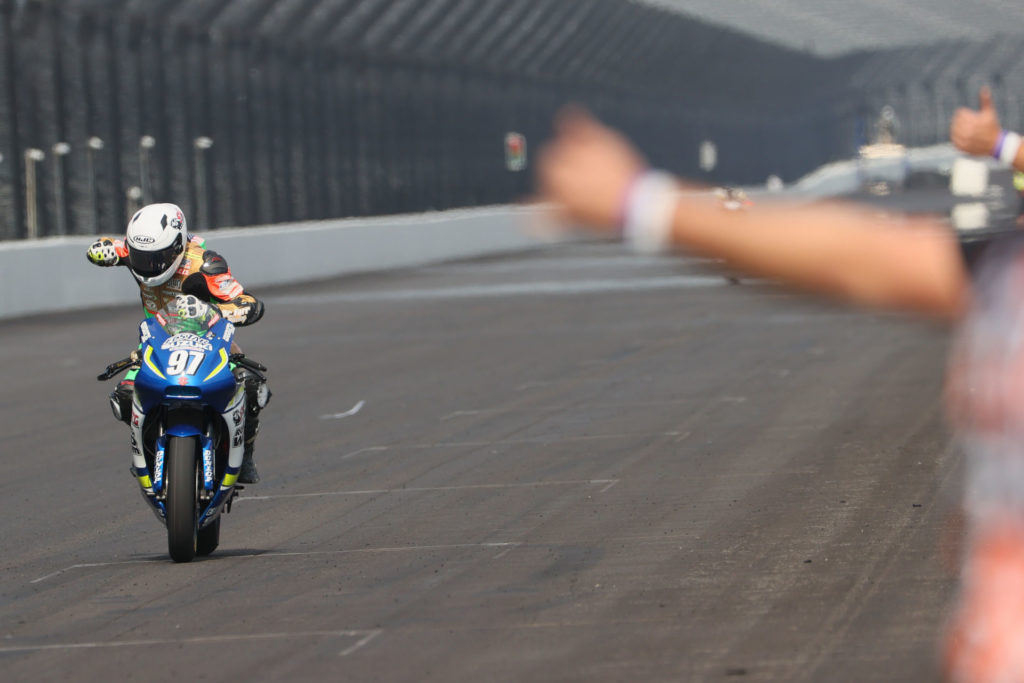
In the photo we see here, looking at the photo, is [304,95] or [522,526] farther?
[304,95]

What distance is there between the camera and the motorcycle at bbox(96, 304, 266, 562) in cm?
844

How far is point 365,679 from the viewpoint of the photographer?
627 cm

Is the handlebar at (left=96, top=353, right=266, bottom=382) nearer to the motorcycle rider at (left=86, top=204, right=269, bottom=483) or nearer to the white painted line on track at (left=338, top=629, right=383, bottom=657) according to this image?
the motorcycle rider at (left=86, top=204, right=269, bottom=483)

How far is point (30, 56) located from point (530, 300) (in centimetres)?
921

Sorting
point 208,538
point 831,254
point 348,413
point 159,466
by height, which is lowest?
point 348,413

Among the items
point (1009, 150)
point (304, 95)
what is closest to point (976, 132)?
point (1009, 150)

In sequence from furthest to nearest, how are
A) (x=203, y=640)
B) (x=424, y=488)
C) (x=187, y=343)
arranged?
(x=424, y=488)
(x=187, y=343)
(x=203, y=640)

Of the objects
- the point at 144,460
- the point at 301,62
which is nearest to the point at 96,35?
the point at 301,62

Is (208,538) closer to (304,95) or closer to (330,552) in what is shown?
(330,552)

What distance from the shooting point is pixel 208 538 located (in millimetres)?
8859

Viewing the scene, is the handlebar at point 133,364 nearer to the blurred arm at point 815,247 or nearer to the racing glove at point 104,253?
the racing glove at point 104,253

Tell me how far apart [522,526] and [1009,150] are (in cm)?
495

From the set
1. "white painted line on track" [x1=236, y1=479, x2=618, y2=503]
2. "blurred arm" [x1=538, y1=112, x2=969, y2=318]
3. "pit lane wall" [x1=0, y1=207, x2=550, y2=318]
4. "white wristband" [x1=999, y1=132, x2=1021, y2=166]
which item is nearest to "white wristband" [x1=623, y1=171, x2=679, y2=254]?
"blurred arm" [x1=538, y1=112, x2=969, y2=318]

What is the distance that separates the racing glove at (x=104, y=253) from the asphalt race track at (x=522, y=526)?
1282 mm
